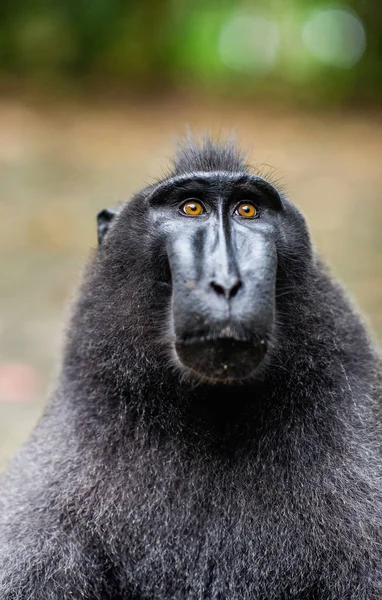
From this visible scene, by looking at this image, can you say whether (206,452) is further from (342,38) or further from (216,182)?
(342,38)

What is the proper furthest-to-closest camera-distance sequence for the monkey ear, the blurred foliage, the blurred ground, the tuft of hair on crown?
the blurred foliage < the blurred ground < the monkey ear < the tuft of hair on crown

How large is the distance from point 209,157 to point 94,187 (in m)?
7.65

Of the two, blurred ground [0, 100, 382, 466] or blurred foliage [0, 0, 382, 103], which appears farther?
blurred foliage [0, 0, 382, 103]

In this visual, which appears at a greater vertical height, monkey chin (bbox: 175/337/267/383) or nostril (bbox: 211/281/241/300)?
nostril (bbox: 211/281/241/300)

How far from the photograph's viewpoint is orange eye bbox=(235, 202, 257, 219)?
3.29 meters

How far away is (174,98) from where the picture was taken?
47.0 feet

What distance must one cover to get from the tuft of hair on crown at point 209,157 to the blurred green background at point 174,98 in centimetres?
613

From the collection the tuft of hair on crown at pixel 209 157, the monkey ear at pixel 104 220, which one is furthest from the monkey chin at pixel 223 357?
the monkey ear at pixel 104 220

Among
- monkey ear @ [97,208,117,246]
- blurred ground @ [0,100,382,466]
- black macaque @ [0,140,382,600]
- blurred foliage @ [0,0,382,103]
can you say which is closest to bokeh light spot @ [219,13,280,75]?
blurred foliage @ [0,0,382,103]

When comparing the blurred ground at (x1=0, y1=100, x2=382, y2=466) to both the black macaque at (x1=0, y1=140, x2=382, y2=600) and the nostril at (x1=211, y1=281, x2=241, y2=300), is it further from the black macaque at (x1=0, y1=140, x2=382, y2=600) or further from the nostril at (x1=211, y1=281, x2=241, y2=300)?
the nostril at (x1=211, y1=281, x2=241, y2=300)

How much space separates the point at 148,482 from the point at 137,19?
12.4 meters

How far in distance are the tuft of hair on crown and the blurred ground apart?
9.06 feet

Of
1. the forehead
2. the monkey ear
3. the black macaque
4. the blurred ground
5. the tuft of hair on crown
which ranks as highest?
the blurred ground

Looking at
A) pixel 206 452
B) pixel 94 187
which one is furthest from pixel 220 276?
pixel 94 187
